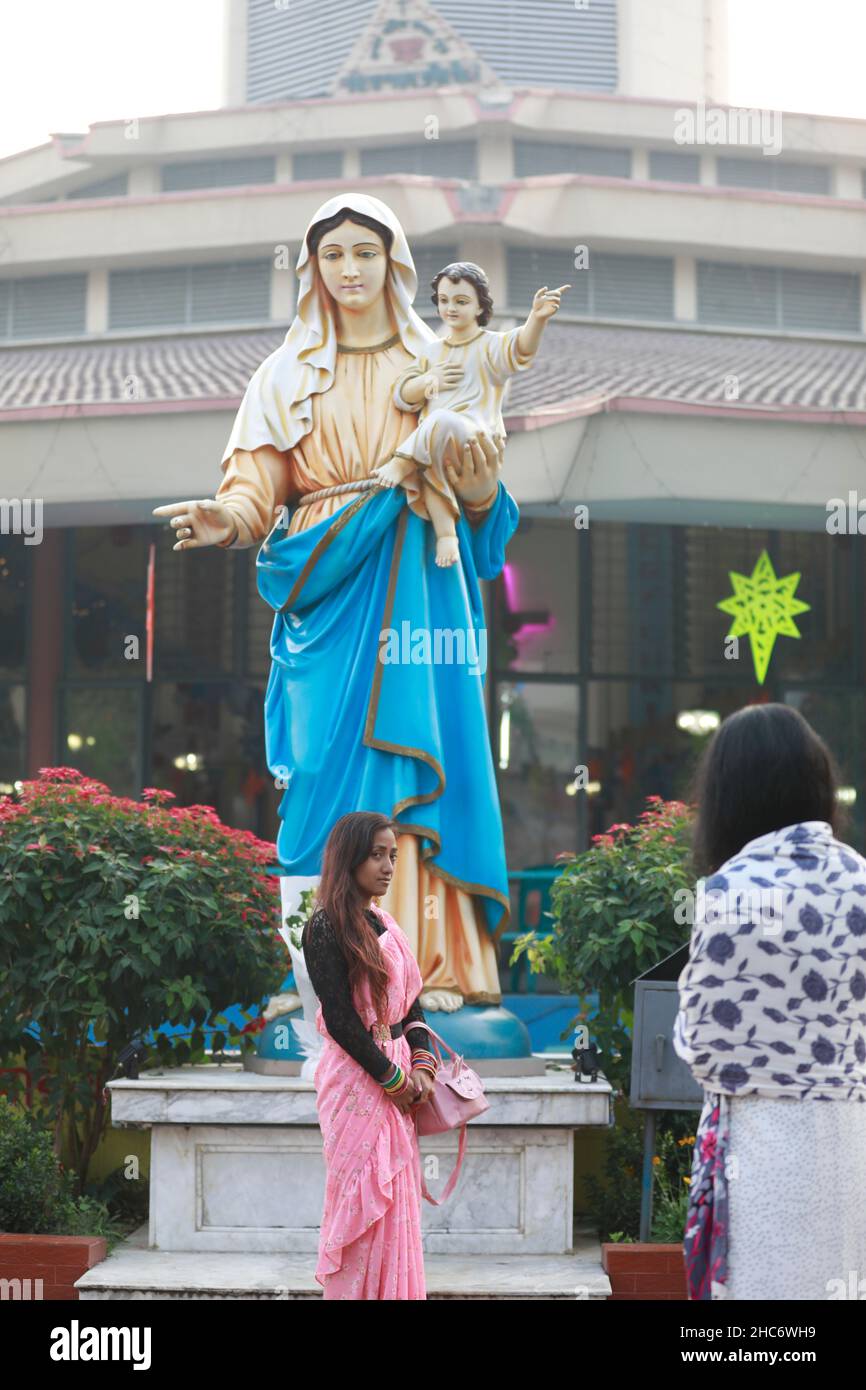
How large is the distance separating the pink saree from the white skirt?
1.49m

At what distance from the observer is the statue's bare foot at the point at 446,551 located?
6.42 m

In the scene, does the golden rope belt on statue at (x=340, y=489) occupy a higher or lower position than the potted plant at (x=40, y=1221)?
higher

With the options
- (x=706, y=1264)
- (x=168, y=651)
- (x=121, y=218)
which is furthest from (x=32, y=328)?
(x=706, y=1264)

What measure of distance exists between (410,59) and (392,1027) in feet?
69.1

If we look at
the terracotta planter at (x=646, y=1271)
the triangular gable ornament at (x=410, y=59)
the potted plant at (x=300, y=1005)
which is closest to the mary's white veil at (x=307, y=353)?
the potted plant at (x=300, y=1005)

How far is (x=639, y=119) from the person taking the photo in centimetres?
2277

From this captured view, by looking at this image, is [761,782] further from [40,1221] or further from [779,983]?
[40,1221]

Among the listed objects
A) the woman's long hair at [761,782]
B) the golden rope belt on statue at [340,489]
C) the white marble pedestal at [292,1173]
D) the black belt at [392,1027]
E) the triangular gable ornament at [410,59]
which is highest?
the triangular gable ornament at [410,59]

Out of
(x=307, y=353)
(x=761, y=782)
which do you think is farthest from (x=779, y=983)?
(x=307, y=353)

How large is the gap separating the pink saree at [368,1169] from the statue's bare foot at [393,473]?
2258mm

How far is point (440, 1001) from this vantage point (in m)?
6.25

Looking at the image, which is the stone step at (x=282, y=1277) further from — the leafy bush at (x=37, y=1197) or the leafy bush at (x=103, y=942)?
the leafy bush at (x=103, y=942)
